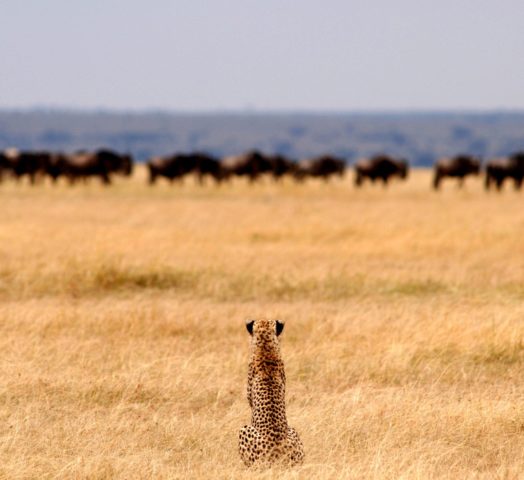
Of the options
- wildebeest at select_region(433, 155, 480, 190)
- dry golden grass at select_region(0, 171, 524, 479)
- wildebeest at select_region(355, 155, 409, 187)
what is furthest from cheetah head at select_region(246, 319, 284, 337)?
wildebeest at select_region(355, 155, 409, 187)

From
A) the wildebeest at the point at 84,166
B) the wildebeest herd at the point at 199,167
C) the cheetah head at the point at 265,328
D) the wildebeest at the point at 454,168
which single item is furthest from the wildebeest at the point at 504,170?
the cheetah head at the point at 265,328

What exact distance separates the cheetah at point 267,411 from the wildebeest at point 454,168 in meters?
53.7

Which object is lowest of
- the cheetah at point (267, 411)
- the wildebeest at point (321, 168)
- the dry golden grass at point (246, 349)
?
the wildebeest at point (321, 168)

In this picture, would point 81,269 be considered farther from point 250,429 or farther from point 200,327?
point 250,429

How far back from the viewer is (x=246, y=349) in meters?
12.4

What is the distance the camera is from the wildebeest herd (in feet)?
186

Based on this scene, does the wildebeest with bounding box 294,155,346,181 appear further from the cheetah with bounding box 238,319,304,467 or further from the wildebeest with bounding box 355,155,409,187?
the cheetah with bounding box 238,319,304,467

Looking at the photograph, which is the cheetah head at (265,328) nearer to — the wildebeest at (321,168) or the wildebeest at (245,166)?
the wildebeest at (245,166)

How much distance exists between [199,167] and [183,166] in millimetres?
1091

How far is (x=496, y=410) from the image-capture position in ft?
30.4

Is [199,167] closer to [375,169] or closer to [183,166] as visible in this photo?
[183,166]

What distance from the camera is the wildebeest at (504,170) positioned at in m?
55.8

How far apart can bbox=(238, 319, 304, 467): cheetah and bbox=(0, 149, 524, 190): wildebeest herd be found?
5010cm

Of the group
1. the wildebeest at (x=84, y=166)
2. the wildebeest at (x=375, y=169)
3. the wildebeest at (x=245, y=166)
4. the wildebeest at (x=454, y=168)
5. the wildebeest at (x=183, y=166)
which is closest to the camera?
the wildebeest at (x=84, y=166)
